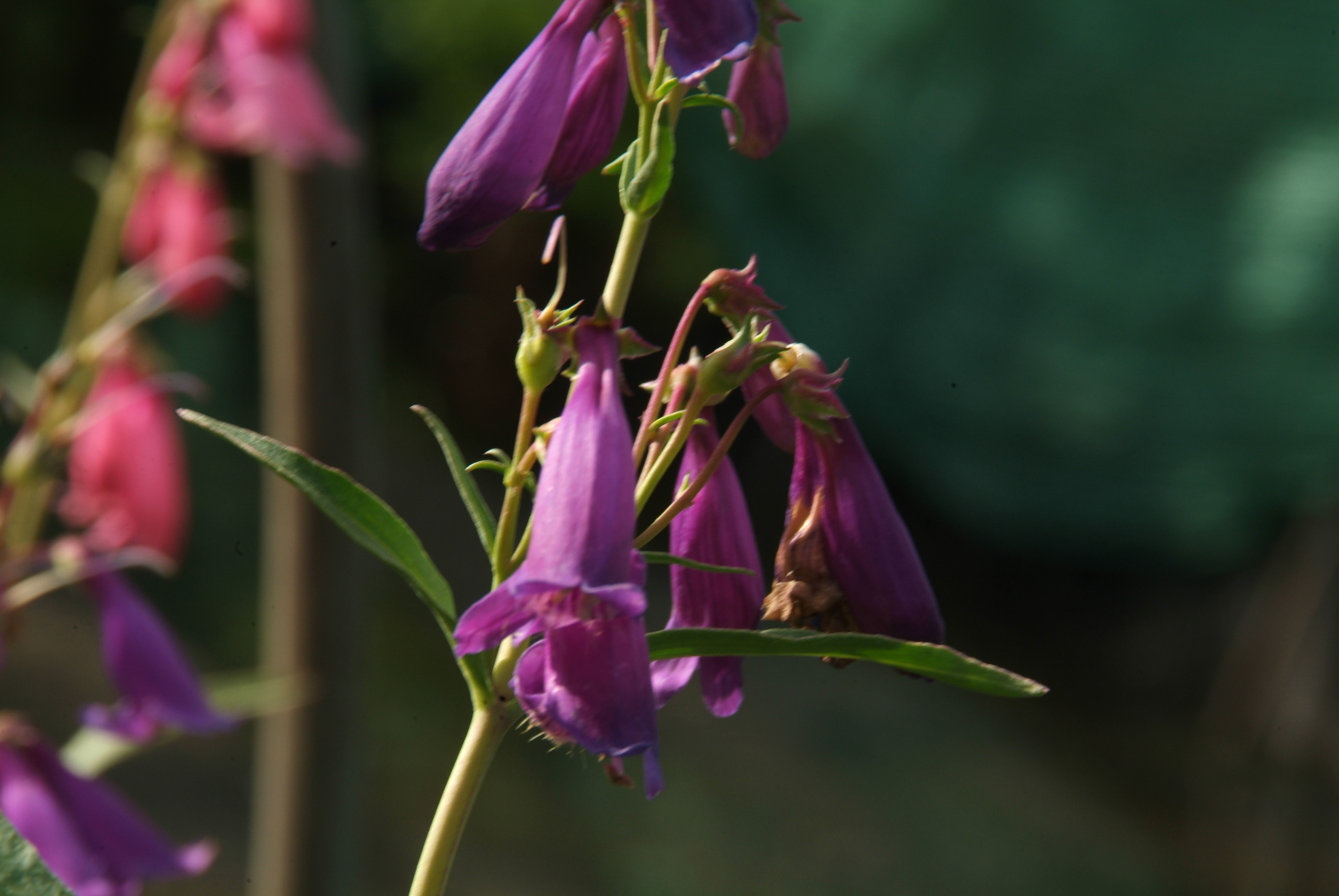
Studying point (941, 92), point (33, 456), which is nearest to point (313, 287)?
point (33, 456)

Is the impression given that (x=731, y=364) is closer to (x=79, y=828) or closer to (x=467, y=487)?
(x=467, y=487)

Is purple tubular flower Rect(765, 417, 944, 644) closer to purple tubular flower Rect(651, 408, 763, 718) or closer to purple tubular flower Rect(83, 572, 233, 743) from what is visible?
purple tubular flower Rect(651, 408, 763, 718)

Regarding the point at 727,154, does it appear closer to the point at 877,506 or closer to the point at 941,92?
the point at 941,92

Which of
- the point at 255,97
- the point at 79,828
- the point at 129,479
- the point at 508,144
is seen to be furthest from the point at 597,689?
the point at 255,97

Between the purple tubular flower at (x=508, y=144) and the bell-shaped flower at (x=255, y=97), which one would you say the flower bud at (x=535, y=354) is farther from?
the bell-shaped flower at (x=255, y=97)

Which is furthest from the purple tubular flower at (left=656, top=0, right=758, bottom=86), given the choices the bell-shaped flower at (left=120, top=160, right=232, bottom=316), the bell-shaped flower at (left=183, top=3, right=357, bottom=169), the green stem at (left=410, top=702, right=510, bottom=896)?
the bell-shaped flower at (left=120, top=160, right=232, bottom=316)

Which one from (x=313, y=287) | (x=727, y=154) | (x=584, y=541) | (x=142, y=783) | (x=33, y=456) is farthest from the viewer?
(x=142, y=783)

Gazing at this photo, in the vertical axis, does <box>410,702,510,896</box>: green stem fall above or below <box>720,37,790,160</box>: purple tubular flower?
below
